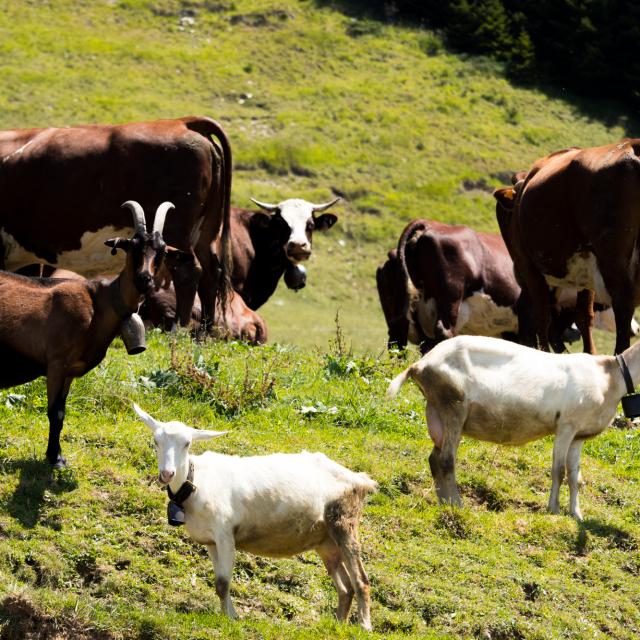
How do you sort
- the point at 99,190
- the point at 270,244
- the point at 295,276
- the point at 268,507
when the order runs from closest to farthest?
the point at 268,507
the point at 99,190
the point at 270,244
the point at 295,276

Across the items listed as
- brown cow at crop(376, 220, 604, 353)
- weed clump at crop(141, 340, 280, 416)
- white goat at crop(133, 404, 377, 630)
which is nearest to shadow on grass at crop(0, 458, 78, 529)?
white goat at crop(133, 404, 377, 630)

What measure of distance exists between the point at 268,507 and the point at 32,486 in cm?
227

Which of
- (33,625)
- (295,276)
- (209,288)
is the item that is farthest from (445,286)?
(33,625)

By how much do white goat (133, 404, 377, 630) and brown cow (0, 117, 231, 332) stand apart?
637 cm

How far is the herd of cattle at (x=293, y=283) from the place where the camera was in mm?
10695

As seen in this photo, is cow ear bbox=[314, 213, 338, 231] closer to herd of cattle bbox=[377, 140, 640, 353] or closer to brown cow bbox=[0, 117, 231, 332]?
herd of cattle bbox=[377, 140, 640, 353]

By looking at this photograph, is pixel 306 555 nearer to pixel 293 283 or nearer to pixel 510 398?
pixel 510 398

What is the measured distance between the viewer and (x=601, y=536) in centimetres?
1162

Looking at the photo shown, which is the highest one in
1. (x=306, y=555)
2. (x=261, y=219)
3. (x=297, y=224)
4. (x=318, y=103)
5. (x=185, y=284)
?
(x=306, y=555)

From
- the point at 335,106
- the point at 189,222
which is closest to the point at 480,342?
the point at 189,222

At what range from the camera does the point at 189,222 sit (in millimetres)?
15664

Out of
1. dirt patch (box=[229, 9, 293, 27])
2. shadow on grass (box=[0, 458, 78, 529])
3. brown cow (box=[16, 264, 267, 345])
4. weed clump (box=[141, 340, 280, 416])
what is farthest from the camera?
dirt patch (box=[229, 9, 293, 27])

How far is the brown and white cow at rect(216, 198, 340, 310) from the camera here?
20.7 m

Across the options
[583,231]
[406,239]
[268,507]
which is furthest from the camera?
[406,239]
